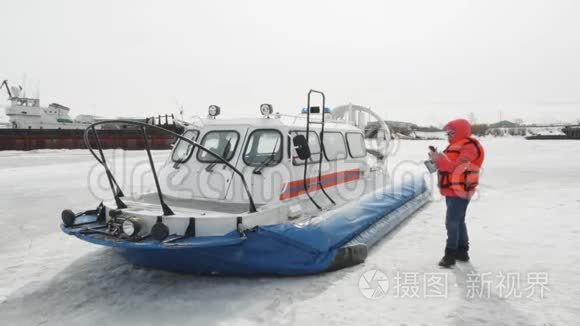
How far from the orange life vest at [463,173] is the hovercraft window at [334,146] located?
183 centimetres

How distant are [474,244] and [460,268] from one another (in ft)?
3.40

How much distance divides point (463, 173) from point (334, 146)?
2.25m

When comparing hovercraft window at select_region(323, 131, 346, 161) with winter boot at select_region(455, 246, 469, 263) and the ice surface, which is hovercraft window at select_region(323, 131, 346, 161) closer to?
the ice surface

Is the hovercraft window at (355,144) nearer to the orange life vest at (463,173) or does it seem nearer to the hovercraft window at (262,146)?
the hovercraft window at (262,146)

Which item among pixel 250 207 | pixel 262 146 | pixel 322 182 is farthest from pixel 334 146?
pixel 250 207

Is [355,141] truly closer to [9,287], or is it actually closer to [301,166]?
[301,166]

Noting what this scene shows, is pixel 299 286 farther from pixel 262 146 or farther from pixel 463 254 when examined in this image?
pixel 463 254

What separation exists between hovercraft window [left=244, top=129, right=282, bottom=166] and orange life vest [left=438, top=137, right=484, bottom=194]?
1.82 meters

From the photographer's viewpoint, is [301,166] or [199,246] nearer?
[199,246]

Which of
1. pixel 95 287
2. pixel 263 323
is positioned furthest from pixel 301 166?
pixel 95 287

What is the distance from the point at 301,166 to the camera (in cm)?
493

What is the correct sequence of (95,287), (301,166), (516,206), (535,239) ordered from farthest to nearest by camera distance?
(516,206) → (535,239) → (301,166) → (95,287)

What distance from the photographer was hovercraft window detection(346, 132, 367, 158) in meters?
6.60

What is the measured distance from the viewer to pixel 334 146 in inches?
239
